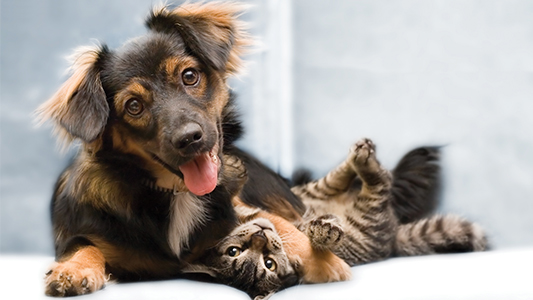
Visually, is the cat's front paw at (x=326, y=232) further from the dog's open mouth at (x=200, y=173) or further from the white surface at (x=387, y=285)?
the dog's open mouth at (x=200, y=173)

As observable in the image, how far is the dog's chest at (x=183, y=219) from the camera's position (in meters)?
1.66

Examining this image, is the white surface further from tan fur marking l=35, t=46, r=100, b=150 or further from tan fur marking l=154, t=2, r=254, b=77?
tan fur marking l=154, t=2, r=254, b=77

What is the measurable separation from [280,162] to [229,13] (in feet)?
2.20

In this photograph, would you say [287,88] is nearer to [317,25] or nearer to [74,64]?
[317,25]

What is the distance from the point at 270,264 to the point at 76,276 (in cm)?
54

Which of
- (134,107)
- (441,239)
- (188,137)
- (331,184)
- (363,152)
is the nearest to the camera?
(188,137)

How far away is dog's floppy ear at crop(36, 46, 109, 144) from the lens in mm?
1439

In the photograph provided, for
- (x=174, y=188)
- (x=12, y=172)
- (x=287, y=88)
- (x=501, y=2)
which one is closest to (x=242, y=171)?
(x=174, y=188)

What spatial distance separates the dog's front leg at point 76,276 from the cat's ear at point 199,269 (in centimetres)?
25

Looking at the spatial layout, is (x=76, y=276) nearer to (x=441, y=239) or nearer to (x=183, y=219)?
(x=183, y=219)

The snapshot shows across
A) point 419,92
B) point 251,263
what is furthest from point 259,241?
point 419,92

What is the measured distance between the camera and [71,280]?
4.64 feet

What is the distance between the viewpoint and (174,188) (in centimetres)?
163

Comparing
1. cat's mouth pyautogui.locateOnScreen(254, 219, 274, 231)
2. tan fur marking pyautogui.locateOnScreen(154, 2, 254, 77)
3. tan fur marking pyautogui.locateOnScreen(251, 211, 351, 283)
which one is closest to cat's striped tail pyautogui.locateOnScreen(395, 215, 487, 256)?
tan fur marking pyautogui.locateOnScreen(251, 211, 351, 283)
